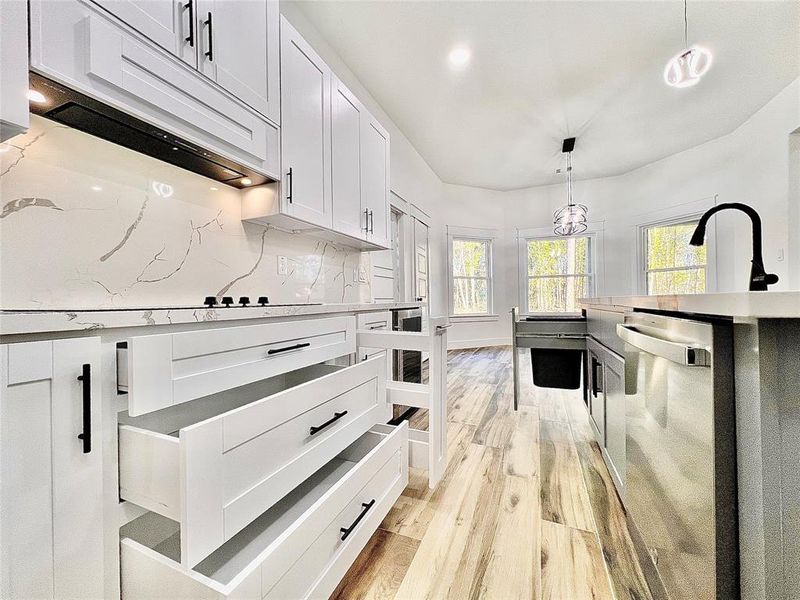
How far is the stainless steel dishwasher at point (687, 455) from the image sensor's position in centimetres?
53

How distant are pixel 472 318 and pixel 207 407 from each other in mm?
5102

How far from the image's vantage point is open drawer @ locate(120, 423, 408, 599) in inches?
24.9

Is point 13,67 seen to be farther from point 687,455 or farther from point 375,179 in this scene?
point 375,179

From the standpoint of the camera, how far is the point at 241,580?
0.61 m

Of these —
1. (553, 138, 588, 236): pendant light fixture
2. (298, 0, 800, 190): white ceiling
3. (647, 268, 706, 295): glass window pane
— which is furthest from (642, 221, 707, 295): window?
(553, 138, 588, 236): pendant light fixture

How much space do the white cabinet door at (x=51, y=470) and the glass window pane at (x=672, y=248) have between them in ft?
20.0

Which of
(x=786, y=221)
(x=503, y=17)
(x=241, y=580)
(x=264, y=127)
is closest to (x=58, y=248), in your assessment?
(x=264, y=127)

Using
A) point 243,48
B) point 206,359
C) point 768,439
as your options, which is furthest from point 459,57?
point 768,439

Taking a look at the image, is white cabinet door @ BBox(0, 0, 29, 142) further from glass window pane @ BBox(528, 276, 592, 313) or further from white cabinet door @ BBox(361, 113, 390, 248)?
glass window pane @ BBox(528, 276, 592, 313)

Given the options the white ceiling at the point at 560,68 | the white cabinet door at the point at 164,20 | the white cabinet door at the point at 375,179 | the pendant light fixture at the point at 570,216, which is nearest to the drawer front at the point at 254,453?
the white cabinet door at the point at 164,20

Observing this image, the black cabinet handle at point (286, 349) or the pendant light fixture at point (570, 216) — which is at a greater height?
Answer: the pendant light fixture at point (570, 216)

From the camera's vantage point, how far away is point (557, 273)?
586cm

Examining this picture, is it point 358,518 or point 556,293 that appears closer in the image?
point 358,518

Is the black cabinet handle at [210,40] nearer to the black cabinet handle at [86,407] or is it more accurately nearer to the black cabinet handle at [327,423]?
the black cabinet handle at [86,407]
